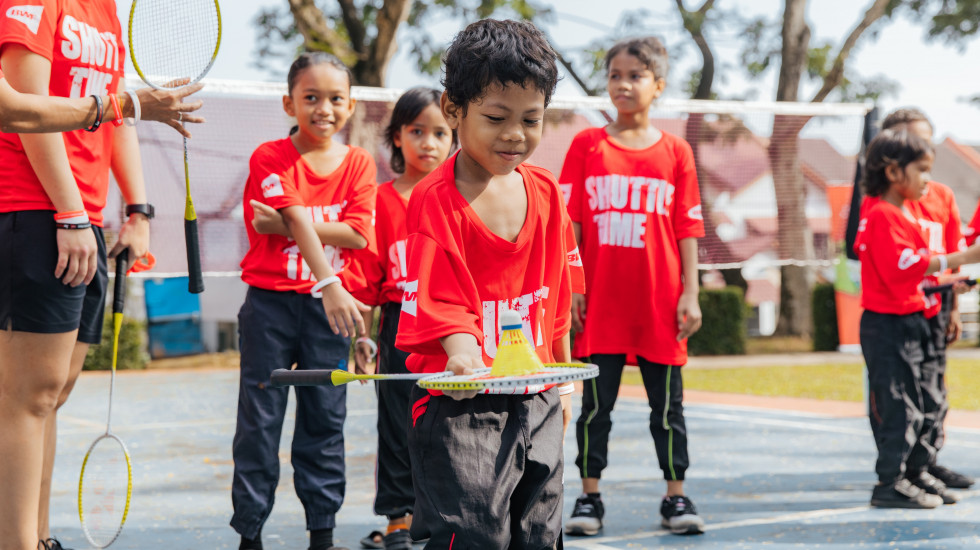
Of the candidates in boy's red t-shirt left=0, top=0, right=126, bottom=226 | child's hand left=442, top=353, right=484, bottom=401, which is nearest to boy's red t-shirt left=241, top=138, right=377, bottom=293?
boy's red t-shirt left=0, top=0, right=126, bottom=226

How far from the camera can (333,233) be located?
12.6 ft

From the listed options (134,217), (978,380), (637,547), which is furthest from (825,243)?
(134,217)

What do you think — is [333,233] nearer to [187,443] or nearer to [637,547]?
[637,547]

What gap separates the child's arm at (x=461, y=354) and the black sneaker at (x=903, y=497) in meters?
3.04

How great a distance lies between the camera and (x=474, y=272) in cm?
249

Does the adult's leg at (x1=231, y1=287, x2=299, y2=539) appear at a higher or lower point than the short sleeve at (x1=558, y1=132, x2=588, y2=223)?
lower

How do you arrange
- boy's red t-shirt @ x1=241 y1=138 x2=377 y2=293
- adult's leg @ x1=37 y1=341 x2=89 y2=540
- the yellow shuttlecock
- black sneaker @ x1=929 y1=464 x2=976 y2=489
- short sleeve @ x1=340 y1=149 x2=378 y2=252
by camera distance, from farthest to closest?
black sneaker @ x1=929 y1=464 x2=976 y2=489 → short sleeve @ x1=340 y1=149 x2=378 y2=252 → boy's red t-shirt @ x1=241 y1=138 x2=377 y2=293 → adult's leg @ x1=37 y1=341 x2=89 y2=540 → the yellow shuttlecock

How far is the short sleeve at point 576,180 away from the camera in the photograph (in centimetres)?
452

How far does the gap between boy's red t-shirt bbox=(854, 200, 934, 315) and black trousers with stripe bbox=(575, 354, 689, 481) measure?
1156 millimetres

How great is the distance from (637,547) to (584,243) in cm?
133

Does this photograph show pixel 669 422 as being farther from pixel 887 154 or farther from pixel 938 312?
pixel 887 154

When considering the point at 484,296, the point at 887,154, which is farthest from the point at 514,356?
the point at 887,154

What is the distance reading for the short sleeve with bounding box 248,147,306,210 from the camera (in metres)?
3.75

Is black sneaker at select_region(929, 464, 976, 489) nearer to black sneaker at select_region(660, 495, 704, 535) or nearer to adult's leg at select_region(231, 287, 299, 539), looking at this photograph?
black sneaker at select_region(660, 495, 704, 535)
